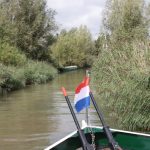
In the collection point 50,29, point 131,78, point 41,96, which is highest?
point 50,29

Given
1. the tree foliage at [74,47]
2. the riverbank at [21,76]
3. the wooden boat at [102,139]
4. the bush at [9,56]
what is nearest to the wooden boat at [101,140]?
the wooden boat at [102,139]

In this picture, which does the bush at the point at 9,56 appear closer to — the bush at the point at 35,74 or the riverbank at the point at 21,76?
the riverbank at the point at 21,76

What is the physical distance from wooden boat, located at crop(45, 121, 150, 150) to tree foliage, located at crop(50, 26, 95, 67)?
54589 millimetres

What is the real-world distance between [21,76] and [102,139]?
24.2 meters

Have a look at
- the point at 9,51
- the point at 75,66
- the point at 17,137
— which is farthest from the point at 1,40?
the point at 75,66

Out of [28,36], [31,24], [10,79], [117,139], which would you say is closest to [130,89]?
[117,139]

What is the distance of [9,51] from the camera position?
115ft

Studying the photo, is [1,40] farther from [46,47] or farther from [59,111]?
[59,111]

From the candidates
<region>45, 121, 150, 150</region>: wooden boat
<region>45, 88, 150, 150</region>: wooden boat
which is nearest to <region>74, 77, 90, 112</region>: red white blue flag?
<region>45, 88, 150, 150</region>: wooden boat

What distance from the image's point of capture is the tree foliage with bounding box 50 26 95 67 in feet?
219

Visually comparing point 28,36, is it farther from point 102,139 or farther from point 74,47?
point 102,139

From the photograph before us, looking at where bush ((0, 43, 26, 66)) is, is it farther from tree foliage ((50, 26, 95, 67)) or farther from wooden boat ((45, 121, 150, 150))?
wooden boat ((45, 121, 150, 150))

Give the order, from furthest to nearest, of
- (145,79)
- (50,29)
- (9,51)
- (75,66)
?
(75,66)
(50,29)
(9,51)
(145,79)

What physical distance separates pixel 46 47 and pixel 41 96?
25923 mm
